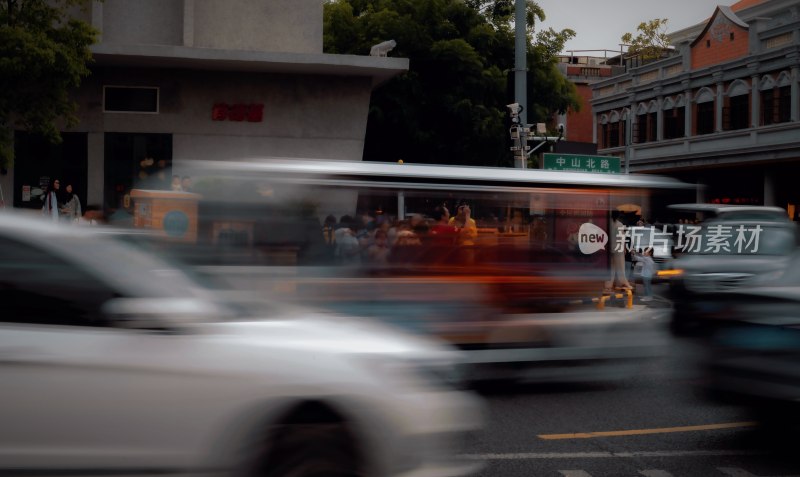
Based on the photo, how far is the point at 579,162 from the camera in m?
19.5

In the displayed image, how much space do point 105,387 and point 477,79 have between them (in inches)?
1122

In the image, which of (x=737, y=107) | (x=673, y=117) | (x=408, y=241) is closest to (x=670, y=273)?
(x=408, y=241)

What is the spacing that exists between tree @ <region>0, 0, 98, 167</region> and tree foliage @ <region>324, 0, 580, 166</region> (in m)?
13.5

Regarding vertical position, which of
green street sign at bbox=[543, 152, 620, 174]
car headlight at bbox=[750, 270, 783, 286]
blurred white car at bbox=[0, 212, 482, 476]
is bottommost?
blurred white car at bbox=[0, 212, 482, 476]

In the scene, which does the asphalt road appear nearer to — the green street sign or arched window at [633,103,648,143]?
the green street sign

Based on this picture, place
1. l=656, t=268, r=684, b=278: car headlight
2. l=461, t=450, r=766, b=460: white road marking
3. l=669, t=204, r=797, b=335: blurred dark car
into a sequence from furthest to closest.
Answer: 1. l=656, t=268, r=684, b=278: car headlight
2. l=669, t=204, r=797, b=335: blurred dark car
3. l=461, t=450, r=766, b=460: white road marking

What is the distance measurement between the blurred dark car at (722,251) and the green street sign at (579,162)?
373cm

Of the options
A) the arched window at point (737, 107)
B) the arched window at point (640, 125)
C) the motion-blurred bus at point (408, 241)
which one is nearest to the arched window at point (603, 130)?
the arched window at point (640, 125)

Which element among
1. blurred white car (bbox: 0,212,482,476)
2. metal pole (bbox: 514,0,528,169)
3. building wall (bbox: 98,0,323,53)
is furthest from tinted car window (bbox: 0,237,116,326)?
building wall (bbox: 98,0,323,53)

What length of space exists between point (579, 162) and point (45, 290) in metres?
16.6

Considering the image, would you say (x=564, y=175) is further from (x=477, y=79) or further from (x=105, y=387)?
(x=477, y=79)

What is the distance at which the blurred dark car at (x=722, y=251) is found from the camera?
13000 millimetres

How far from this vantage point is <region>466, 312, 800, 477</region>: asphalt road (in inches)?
232

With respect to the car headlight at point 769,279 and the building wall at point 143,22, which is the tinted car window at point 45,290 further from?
the building wall at point 143,22
